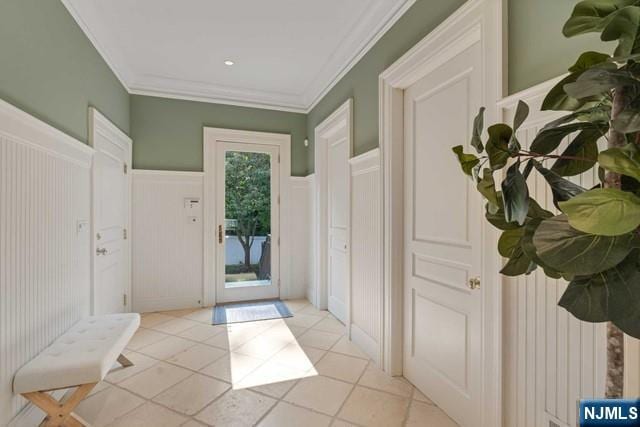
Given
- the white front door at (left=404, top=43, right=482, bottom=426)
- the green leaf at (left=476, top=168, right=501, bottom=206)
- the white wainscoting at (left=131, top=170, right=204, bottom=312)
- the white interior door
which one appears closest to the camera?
the green leaf at (left=476, top=168, right=501, bottom=206)

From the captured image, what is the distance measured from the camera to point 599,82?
1.98 ft

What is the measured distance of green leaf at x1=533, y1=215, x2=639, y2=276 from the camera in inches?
22.6

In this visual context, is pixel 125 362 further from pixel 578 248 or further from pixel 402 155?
pixel 578 248

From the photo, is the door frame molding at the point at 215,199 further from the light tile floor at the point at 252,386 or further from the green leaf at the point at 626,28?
the green leaf at the point at 626,28

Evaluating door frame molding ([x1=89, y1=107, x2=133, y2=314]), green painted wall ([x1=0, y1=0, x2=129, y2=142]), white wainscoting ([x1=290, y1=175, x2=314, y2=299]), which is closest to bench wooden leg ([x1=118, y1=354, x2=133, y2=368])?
door frame molding ([x1=89, y1=107, x2=133, y2=314])

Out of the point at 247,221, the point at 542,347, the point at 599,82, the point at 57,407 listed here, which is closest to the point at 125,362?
the point at 57,407

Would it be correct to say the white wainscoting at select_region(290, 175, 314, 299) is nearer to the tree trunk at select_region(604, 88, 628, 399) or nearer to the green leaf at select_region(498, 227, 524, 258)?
the green leaf at select_region(498, 227, 524, 258)

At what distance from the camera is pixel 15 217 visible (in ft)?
5.53

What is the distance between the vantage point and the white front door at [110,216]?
2785 millimetres

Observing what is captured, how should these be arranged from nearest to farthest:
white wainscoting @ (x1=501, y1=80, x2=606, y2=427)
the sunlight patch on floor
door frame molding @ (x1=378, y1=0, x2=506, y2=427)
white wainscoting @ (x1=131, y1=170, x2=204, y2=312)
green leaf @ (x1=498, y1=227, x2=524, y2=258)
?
green leaf @ (x1=498, y1=227, x2=524, y2=258), white wainscoting @ (x1=501, y1=80, x2=606, y2=427), door frame molding @ (x1=378, y1=0, x2=506, y2=427), the sunlight patch on floor, white wainscoting @ (x1=131, y1=170, x2=204, y2=312)

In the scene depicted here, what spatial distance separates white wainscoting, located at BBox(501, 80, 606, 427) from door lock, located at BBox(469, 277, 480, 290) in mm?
238

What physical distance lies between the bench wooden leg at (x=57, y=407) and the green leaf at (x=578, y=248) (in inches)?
85.6

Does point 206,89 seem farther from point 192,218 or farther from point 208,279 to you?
point 208,279

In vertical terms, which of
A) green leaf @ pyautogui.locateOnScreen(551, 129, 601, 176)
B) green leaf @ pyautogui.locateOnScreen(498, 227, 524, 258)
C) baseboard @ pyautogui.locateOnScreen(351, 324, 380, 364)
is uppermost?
green leaf @ pyautogui.locateOnScreen(551, 129, 601, 176)
